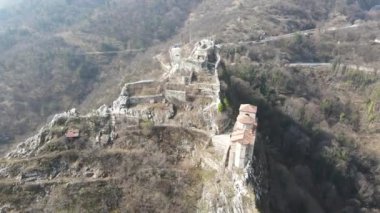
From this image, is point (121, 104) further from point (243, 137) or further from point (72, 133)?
point (243, 137)

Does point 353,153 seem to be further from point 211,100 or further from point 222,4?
point 222,4

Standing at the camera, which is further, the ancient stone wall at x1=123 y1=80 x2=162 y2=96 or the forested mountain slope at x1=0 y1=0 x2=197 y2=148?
the forested mountain slope at x1=0 y1=0 x2=197 y2=148

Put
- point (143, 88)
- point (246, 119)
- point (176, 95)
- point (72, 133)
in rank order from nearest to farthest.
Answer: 1. point (246, 119)
2. point (72, 133)
3. point (176, 95)
4. point (143, 88)

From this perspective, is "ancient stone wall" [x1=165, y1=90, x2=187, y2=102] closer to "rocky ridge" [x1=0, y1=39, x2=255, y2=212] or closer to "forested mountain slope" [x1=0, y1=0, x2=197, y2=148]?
"rocky ridge" [x1=0, y1=39, x2=255, y2=212]

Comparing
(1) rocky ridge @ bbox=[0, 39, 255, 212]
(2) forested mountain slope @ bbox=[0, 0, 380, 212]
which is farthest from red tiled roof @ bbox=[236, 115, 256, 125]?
(1) rocky ridge @ bbox=[0, 39, 255, 212]

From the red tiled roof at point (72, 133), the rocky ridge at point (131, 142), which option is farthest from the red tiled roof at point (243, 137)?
the red tiled roof at point (72, 133)

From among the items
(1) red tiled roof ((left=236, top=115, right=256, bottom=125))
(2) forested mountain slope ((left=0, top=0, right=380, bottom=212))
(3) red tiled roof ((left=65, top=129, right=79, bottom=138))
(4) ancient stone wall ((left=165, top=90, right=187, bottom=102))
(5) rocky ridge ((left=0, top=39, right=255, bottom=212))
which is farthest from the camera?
(2) forested mountain slope ((left=0, top=0, right=380, bottom=212))

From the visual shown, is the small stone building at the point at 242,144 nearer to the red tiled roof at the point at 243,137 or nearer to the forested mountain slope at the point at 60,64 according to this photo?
the red tiled roof at the point at 243,137

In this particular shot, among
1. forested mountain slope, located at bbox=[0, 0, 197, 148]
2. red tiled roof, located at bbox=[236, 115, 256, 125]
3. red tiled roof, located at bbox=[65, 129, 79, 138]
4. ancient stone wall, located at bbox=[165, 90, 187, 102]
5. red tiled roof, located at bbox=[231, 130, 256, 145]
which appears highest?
ancient stone wall, located at bbox=[165, 90, 187, 102]

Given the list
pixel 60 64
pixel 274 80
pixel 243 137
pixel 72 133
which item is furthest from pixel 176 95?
pixel 60 64

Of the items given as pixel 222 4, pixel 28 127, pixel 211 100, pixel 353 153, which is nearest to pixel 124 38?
pixel 222 4

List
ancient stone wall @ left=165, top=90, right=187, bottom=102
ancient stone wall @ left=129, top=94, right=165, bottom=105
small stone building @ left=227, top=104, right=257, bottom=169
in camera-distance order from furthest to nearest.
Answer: ancient stone wall @ left=129, top=94, right=165, bottom=105, ancient stone wall @ left=165, top=90, right=187, bottom=102, small stone building @ left=227, top=104, right=257, bottom=169
